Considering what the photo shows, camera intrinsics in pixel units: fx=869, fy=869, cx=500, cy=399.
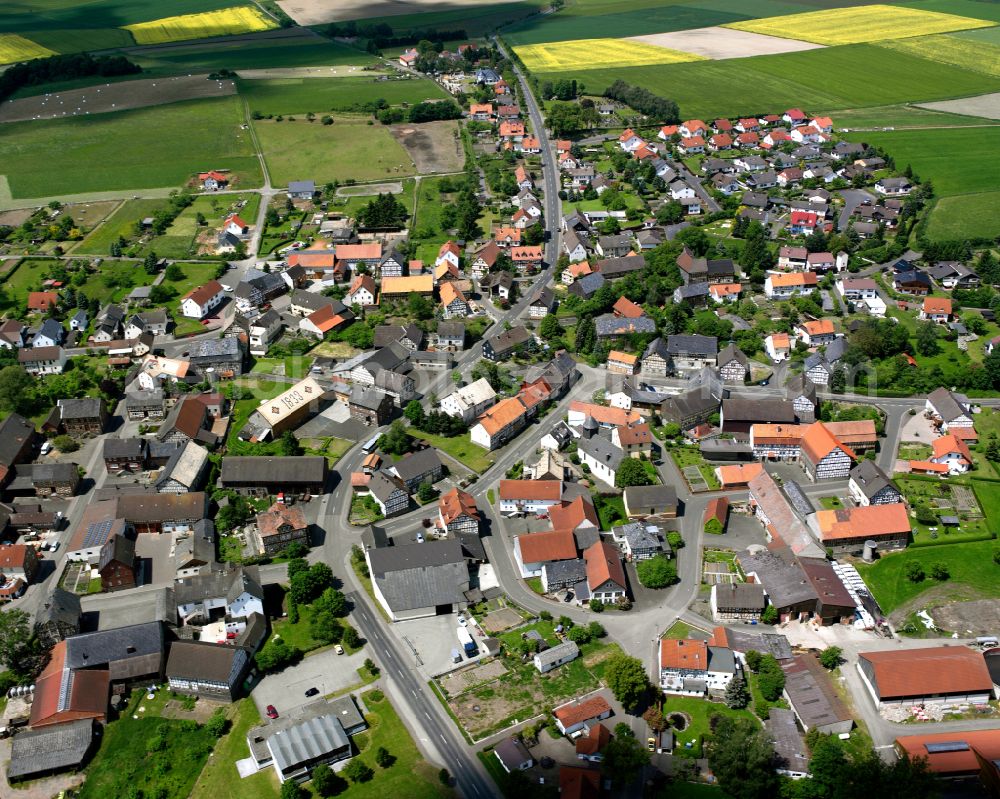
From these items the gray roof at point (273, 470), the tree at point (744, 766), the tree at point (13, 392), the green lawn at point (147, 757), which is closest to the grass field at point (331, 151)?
the tree at point (13, 392)

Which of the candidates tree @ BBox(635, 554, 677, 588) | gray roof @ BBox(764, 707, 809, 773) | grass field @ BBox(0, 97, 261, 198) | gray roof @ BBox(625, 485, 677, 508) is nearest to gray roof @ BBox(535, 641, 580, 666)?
tree @ BBox(635, 554, 677, 588)

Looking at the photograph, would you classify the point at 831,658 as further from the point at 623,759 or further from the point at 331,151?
the point at 331,151

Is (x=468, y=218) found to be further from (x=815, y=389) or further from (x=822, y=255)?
(x=815, y=389)

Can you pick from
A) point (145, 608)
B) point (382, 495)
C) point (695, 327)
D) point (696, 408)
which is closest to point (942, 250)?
point (695, 327)

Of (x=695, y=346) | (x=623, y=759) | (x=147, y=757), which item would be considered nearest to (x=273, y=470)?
(x=147, y=757)

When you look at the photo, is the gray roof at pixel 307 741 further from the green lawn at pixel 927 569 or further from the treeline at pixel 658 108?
the treeline at pixel 658 108

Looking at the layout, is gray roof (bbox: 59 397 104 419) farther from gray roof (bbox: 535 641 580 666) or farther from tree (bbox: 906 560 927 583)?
tree (bbox: 906 560 927 583)
